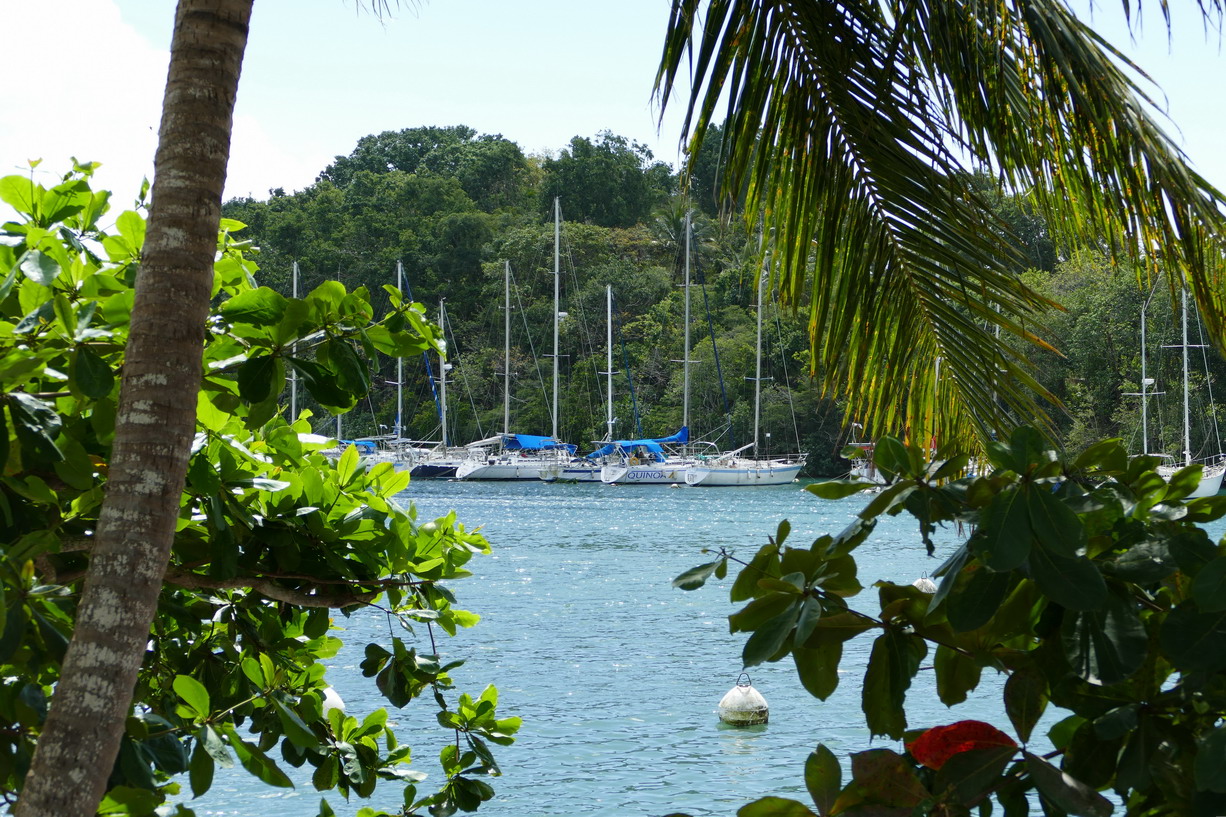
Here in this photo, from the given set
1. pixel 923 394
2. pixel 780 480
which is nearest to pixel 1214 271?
pixel 923 394

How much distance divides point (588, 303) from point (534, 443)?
8.10 metres

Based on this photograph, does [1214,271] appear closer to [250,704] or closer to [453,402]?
[250,704]

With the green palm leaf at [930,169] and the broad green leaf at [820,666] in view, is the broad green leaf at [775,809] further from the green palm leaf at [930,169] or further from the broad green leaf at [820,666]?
the green palm leaf at [930,169]

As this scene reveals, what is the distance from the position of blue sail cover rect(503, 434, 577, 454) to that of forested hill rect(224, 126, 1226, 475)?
97.2 inches

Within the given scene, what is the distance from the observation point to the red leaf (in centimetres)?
152

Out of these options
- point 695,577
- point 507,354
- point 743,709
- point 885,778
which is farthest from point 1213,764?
point 507,354

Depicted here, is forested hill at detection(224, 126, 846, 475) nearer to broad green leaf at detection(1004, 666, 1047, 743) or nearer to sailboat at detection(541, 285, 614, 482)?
sailboat at detection(541, 285, 614, 482)

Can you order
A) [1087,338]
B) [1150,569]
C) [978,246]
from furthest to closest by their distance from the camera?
[1087,338]
[978,246]
[1150,569]

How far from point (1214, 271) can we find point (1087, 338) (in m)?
38.4

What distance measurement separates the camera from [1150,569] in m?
1.47

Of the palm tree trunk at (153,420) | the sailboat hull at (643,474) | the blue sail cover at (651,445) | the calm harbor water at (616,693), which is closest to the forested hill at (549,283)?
the blue sail cover at (651,445)

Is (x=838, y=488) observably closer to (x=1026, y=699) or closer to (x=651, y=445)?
(x=1026, y=699)

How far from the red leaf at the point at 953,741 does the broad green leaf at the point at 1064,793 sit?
62 millimetres

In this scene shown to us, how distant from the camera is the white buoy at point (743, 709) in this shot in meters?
11.2
